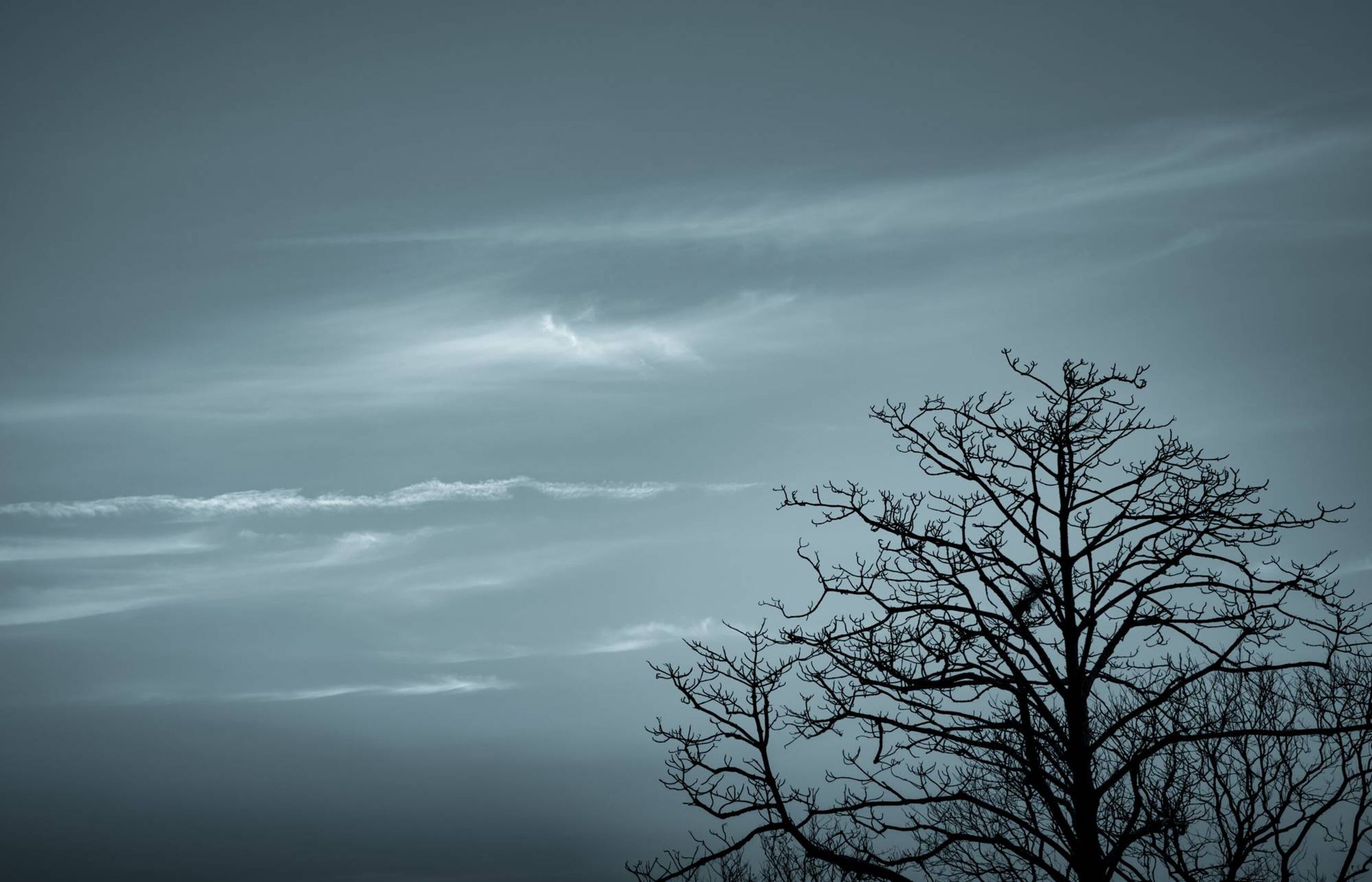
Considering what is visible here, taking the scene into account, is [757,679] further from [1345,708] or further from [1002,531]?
[1345,708]

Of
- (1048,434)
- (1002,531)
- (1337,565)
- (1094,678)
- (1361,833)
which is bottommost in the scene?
(1361,833)

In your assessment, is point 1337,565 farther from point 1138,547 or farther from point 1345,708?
point 1345,708

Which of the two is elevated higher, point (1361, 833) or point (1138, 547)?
point (1138, 547)

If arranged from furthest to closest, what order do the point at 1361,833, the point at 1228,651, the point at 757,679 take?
the point at 1361,833
the point at 757,679
the point at 1228,651

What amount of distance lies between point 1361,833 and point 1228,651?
24.4 feet

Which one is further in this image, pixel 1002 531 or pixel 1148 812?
pixel 1002 531

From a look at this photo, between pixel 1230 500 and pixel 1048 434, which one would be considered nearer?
pixel 1230 500

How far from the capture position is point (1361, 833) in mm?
13922

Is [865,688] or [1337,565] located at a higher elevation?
[1337,565]

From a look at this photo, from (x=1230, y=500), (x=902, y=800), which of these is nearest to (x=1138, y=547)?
(x=1230, y=500)

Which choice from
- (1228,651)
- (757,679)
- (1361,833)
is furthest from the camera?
(1361,833)

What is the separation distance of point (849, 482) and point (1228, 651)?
3.68m

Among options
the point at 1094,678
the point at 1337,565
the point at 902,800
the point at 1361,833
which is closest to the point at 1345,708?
the point at 1361,833

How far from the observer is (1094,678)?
368 inches
